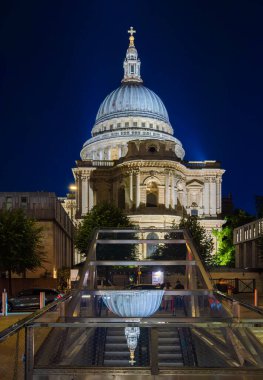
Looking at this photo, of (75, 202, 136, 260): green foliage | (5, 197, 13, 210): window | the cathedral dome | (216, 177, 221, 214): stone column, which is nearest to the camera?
(5, 197, 13, 210): window

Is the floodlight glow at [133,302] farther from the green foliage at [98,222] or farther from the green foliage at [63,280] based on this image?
the green foliage at [98,222]

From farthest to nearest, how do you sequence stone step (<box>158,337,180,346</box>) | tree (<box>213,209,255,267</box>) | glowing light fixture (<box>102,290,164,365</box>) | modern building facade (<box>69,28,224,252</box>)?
modern building facade (<box>69,28,224,252</box>), tree (<box>213,209,255,267</box>), glowing light fixture (<box>102,290,164,365</box>), stone step (<box>158,337,180,346</box>)

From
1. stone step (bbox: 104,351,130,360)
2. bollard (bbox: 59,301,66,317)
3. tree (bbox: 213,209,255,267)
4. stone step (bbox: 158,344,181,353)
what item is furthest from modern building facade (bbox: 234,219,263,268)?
bollard (bbox: 59,301,66,317)

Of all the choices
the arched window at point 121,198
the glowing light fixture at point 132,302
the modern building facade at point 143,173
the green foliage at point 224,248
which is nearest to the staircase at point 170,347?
the glowing light fixture at point 132,302

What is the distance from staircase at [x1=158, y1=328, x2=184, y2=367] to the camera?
9883 mm

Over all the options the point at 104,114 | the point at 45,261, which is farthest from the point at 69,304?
the point at 104,114

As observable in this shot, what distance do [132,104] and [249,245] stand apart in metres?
76.4

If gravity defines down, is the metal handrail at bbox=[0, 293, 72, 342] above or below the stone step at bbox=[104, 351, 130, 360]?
above

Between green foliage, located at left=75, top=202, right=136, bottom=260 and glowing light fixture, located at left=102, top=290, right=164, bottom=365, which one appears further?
green foliage, located at left=75, top=202, right=136, bottom=260

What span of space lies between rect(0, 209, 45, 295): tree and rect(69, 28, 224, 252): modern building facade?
49.3 meters

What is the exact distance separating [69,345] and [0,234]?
119ft

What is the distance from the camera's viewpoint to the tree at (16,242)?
143 feet

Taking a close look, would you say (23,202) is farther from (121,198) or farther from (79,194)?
(79,194)

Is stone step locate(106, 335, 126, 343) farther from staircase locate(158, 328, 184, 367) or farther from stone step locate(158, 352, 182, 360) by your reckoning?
stone step locate(158, 352, 182, 360)
